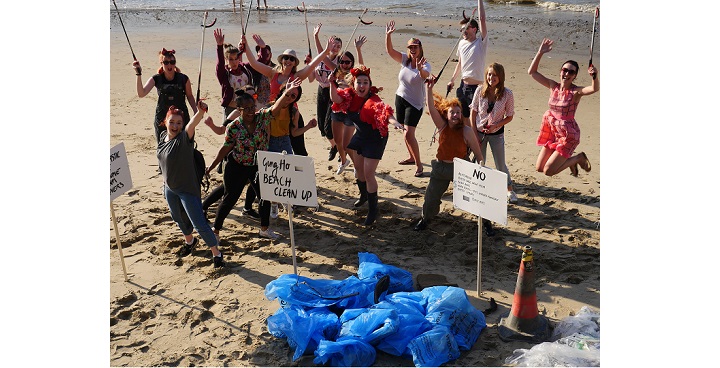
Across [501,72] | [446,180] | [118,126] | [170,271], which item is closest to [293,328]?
[170,271]

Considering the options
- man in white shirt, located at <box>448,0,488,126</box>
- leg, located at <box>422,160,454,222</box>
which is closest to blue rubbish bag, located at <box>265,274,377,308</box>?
leg, located at <box>422,160,454,222</box>

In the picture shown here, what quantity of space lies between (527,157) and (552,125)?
2.21 metres

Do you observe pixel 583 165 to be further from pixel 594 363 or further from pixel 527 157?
pixel 594 363

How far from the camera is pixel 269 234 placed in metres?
7.95

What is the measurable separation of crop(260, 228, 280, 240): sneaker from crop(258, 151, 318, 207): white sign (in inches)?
59.0

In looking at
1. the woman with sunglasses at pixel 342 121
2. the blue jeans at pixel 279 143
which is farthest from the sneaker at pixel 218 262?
the woman with sunglasses at pixel 342 121

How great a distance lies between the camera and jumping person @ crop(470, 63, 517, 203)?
27.0 feet

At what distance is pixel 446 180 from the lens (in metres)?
7.71

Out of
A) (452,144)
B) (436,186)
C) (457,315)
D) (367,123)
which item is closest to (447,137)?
(452,144)

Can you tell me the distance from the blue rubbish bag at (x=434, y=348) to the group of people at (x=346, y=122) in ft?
7.44

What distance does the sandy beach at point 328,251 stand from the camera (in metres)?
5.95

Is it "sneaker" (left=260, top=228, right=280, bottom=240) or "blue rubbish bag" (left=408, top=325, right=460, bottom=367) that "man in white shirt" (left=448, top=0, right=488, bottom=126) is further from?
"blue rubbish bag" (left=408, top=325, right=460, bottom=367)

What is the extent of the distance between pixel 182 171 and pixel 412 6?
23.8 m

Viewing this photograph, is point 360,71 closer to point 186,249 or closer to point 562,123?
point 562,123
